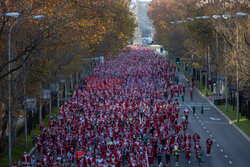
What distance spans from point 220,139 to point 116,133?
6.73 meters

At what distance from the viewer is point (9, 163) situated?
1015 inches

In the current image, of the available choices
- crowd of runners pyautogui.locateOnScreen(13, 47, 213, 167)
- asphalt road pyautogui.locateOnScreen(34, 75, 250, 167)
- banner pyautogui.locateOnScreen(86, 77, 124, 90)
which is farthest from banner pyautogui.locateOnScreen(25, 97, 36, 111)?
banner pyautogui.locateOnScreen(86, 77, 124, 90)

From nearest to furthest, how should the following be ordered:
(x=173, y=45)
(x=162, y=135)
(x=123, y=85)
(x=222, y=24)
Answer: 1. (x=162, y=135)
2. (x=222, y=24)
3. (x=123, y=85)
4. (x=173, y=45)

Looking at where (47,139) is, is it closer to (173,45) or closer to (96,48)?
(96,48)

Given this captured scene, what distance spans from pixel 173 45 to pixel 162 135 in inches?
2296

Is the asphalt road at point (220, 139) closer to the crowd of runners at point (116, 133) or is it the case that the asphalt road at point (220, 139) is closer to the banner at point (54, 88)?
the crowd of runners at point (116, 133)

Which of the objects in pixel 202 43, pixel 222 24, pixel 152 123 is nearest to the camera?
pixel 152 123

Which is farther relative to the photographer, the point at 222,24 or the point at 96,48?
the point at 96,48

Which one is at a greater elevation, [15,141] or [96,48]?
[96,48]

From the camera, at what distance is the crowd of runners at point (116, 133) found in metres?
25.0

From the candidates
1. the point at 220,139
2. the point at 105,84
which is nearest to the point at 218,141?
the point at 220,139

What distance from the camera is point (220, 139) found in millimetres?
32500

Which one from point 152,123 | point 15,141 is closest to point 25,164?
point 15,141

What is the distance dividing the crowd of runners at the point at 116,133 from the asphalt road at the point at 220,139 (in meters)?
0.85
